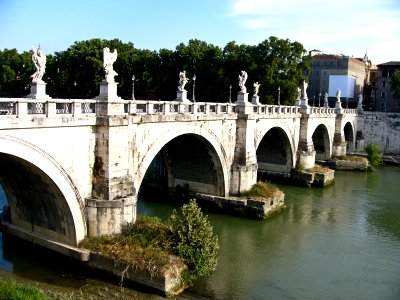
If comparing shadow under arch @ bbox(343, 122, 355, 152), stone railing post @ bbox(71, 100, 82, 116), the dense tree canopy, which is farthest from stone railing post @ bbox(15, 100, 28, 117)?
shadow under arch @ bbox(343, 122, 355, 152)

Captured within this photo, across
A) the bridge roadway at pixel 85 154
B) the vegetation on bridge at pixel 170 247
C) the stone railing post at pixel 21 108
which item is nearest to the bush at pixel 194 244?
the vegetation on bridge at pixel 170 247

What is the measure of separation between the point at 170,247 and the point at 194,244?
86cm

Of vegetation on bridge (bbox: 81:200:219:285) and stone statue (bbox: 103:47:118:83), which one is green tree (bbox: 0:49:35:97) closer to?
stone statue (bbox: 103:47:118:83)

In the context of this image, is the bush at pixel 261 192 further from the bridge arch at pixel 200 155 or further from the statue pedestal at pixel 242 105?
the statue pedestal at pixel 242 105

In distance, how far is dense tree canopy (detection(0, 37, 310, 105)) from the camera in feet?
153

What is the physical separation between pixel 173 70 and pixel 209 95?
17.5 ft

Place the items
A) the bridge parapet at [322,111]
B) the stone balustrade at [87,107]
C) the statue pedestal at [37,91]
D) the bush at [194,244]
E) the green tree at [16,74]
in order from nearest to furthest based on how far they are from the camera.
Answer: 1. the stone balustrade at [87,107]
2. the statue pedestal at [37,91]
3. the bush at [194,244]
4. the bridge parapet at [322,111]
5. the green tree at [16,74]

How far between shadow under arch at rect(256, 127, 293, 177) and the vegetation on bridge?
19429 mm

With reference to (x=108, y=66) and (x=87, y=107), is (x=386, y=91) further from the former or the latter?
(x=87, y=107)

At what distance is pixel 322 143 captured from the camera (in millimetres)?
44156

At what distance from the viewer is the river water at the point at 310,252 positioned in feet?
51.8

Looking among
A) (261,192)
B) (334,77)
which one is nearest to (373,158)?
(261,192)

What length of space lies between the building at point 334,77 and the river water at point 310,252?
130ft

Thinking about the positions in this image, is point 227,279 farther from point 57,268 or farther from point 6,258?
point 6,258
